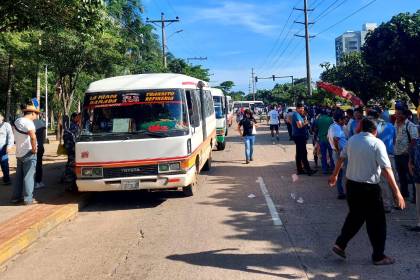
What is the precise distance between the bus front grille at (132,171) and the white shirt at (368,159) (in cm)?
435

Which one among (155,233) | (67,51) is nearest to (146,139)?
(155,233)

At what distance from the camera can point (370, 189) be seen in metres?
5.56

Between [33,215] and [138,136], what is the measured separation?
227 centimetres

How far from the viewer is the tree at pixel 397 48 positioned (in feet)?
86.5

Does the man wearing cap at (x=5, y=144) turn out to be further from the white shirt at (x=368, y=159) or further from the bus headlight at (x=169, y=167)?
the white shirt at (x=368, y=159)

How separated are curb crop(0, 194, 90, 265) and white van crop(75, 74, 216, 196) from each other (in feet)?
1.65

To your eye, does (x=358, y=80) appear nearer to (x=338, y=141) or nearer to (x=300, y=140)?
(x=300, y=140)

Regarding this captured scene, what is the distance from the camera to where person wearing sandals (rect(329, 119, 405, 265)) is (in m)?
5.52

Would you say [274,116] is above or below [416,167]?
above

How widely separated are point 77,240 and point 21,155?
113 inches

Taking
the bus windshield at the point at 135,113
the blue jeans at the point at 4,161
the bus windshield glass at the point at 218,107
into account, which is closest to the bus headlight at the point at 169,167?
the bus windshield at the point at 135,113

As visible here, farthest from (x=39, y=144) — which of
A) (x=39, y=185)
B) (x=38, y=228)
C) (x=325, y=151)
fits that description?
(x=325, y=151)

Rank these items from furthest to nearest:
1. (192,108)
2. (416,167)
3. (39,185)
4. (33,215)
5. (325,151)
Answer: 1. (325,151)
2. (39,185)
3. (192,108)
4. (33,215)
5. (416,167)

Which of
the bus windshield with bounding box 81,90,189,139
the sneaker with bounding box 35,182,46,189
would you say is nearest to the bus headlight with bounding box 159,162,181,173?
the bus windshield with bounding box 81,90,189,139
